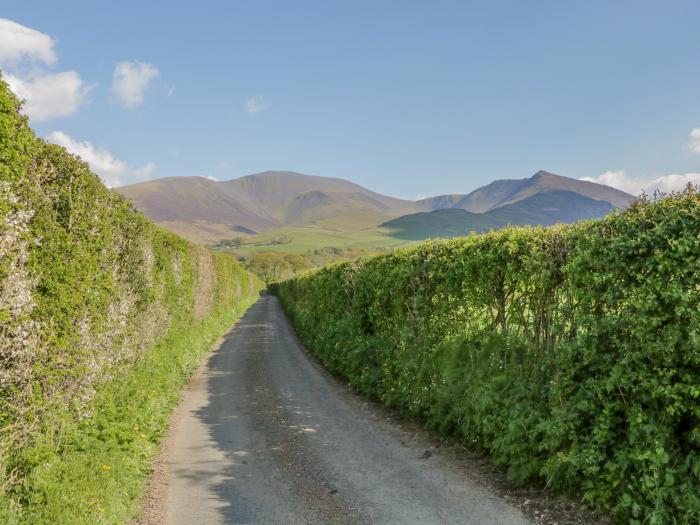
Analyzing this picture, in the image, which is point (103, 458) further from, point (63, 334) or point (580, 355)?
point (580, 355)

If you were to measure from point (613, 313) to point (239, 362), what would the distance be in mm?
13679

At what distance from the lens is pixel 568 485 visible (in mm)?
5590

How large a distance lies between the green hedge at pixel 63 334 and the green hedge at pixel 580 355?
542 cm

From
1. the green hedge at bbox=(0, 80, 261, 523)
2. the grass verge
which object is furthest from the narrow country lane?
the green hedge at bbox=(0, 80, 261, 523)

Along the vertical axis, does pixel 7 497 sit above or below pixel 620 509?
above

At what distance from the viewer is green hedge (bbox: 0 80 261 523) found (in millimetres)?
5375

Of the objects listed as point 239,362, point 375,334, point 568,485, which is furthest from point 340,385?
point 568,485

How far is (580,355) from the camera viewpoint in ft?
18.6

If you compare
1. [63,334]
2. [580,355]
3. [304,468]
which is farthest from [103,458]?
[580,355]

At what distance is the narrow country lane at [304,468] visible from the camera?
5.91m

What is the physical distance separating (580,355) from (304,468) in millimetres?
4570

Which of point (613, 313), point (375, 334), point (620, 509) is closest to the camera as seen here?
point (620, 509)

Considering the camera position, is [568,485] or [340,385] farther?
[340,385]

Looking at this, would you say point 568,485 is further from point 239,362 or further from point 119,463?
point 239,362
